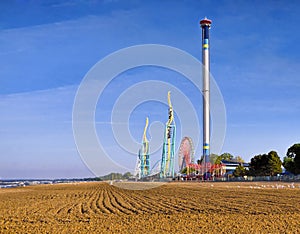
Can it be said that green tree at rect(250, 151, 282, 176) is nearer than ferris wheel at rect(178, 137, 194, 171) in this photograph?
Yes

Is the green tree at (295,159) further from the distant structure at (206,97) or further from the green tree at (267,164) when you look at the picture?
the distant structure at (206,97)

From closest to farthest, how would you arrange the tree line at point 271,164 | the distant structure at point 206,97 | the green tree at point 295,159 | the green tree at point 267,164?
the green tree at point 295,159 < the tree line at point 271,164 < the green tree at point 267,164 < the distant structure at point 206,97

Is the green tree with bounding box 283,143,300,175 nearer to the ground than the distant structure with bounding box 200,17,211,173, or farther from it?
nearer to the ground

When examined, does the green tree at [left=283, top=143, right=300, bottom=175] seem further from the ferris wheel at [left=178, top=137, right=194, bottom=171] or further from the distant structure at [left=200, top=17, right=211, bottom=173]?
the ferris wheel at [left=178, top=137, right=194, bottom=171]

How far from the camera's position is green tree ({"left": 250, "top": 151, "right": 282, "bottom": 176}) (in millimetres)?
119812

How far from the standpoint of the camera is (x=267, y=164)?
121 meters

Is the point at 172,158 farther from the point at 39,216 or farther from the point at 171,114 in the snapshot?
the point at 39,216

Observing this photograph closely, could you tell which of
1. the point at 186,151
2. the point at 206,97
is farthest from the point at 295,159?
the point at 186,151

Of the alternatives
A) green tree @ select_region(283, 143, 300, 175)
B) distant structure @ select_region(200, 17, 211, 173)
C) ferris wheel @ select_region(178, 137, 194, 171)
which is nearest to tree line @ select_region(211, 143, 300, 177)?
green tree @ select_region(283, 143, 300, 175)

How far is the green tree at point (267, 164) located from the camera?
120 metres

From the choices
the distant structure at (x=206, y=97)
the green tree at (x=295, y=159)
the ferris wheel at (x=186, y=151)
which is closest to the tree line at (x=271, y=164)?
the green tree at (x=295, y=159)

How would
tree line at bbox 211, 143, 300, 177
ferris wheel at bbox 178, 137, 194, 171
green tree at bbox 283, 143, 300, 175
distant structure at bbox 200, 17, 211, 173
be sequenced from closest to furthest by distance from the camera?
green tree at bbox 283, 143, 300, 175, tree line at bbox 211, 143, 300, 177, distant structure at bbox 200, 17, 211, 173, ferris wheel at bbox 178, 137, 194, 171

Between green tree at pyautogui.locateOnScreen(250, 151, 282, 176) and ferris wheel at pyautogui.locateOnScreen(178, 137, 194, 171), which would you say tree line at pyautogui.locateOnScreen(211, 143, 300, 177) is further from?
ferris wheel at pyautogui.locateOnScreen(178, 137, 194, 171)

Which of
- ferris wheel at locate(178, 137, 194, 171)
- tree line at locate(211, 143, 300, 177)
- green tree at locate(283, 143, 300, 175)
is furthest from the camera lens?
ferris wheel at locate(178, 137, 194, 171)
